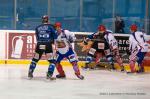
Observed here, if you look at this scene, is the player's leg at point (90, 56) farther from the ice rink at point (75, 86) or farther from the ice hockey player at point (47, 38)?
the ice hockey player at point (47, 38)

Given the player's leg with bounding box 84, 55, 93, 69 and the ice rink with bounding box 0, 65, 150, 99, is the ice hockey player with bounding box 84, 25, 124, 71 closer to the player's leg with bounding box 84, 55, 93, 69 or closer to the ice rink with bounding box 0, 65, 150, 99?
the player's leg with bounding box 84, 55, 93, 69

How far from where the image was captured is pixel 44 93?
29.2ft

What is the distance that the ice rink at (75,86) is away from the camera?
28.6 ft

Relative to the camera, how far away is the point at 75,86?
10.1 m

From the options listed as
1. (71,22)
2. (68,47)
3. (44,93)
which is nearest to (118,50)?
(71,22)

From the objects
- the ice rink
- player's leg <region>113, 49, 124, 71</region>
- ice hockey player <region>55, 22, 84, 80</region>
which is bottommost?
the ice rink

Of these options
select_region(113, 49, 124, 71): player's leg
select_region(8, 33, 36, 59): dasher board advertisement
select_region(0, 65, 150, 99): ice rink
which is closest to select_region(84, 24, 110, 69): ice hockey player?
select_region(113, 49, 124, 71): player's leg

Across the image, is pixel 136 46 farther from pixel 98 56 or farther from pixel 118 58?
pixel 98 56

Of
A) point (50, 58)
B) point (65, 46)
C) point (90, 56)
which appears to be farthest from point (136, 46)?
point (50, 58)

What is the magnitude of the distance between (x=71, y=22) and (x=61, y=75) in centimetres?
571

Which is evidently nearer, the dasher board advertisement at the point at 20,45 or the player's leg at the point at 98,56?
the player's leg at the point at 98,56

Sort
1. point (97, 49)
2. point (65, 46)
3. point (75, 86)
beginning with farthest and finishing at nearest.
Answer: point (97, 49), point (65, 46), point (75, 86)

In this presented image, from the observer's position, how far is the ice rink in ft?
28.6

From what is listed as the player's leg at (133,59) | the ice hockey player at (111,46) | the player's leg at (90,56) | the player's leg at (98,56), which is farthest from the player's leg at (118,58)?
the player's leg at (133,59)
